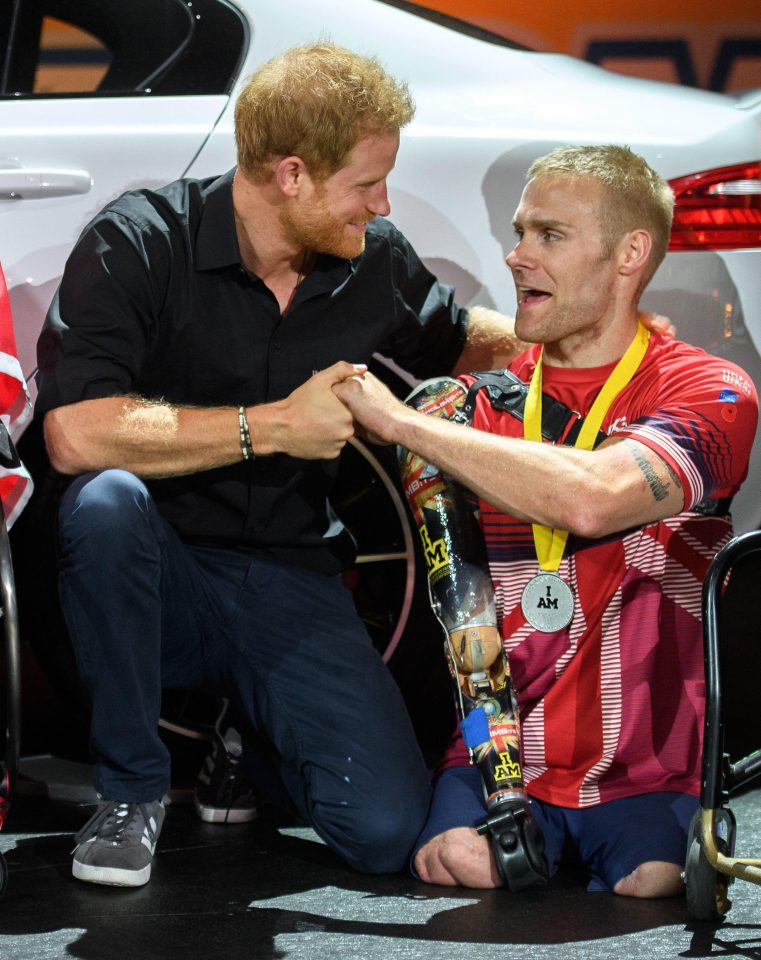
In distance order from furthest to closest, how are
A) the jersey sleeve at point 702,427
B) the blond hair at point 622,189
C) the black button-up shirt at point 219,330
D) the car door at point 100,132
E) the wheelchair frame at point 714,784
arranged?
the car door at point 100,132, the blond hair at point 622,189, the black button-up shirt at point 219,330, the jersey sleeve at point 702,427, the wheelchair frame at point 714,784

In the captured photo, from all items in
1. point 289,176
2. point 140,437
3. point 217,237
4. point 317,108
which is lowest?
point 140,437

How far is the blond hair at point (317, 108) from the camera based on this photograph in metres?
2.22

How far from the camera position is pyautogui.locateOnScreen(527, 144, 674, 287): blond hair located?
7.63ft

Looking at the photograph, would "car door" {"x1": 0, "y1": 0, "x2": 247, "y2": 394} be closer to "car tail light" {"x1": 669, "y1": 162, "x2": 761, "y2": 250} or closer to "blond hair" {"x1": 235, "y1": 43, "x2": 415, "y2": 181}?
"blond hair" {"x1": 235, "y1": 43, "x2": 415, "y2": 181}

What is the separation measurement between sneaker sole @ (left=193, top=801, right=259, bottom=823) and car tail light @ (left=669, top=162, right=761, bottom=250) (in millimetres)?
1283

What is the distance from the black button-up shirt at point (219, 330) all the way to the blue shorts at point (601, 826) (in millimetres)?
499

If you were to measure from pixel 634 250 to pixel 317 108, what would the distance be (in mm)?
596

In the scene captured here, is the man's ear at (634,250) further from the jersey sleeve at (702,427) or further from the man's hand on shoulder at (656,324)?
the jersey sleeve at (702,427)

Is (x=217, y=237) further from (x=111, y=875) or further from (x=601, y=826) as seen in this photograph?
(x=601, y=826)

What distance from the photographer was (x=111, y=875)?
2029 millimetres

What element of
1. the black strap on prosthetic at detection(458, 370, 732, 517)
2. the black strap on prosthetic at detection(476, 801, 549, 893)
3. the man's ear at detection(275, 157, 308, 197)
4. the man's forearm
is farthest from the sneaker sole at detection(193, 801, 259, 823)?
the man's ear at detection(275, 157, 308, 197)

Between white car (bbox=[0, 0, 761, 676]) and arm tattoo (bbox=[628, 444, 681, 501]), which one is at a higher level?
white car (bbox=[0, 0, 761, 676])

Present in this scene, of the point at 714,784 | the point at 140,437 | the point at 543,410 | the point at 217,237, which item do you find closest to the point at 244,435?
the point at 140,437

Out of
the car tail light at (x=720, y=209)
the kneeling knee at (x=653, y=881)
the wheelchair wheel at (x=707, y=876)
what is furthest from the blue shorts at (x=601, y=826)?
the car tail light at (x=720, y=209)
